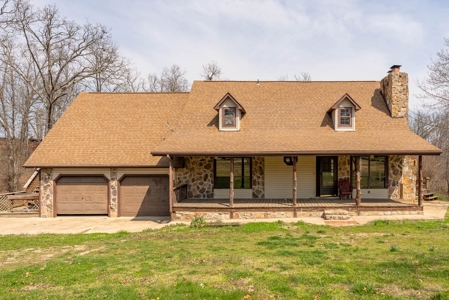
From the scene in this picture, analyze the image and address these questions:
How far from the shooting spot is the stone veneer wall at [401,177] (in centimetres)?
1548

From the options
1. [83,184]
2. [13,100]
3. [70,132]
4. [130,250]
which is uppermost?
[13,100]

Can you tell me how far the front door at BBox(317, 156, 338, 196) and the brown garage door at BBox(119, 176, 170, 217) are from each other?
25.3 ft

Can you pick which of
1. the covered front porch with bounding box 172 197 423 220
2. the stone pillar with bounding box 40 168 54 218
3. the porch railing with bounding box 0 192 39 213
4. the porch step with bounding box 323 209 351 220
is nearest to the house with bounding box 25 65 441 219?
the stone pillar with bounding box 40 168 54 218

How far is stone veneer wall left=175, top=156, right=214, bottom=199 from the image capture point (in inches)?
621

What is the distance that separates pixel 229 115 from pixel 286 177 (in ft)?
14.1

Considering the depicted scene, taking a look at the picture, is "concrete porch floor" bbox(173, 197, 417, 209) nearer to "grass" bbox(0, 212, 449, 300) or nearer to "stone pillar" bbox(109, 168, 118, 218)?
"grass" bbox(0, 212, 449, 300)

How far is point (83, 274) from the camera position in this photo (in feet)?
21.9

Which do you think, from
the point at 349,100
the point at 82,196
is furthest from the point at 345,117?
the point at 82,196

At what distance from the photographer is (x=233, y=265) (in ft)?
23.1

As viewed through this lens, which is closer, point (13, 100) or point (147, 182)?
point (147, 182)

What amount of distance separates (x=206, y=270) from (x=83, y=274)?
2.67 m

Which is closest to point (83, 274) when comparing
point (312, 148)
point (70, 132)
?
point (312, 148)

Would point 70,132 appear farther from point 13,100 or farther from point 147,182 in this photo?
point 13,100

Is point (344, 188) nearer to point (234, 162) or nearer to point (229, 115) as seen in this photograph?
point (234, 162)
